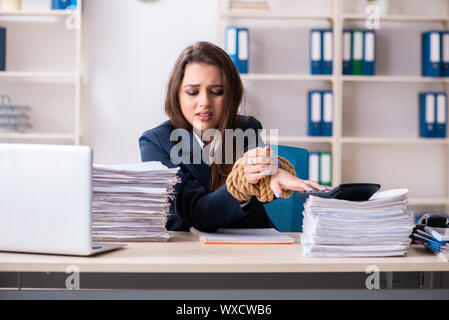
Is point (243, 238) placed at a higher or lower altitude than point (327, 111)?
lower

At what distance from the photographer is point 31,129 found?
362cm

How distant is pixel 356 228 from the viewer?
0.96 m

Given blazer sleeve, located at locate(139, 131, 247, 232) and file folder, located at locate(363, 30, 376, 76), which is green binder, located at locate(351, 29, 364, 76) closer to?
file folder, located at locate(363, 30, 376, 76)

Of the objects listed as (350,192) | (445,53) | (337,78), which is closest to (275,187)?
(350,192)

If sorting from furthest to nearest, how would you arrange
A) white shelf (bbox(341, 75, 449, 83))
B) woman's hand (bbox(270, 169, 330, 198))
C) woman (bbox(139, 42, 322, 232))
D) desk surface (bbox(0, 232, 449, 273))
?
white shelf (bbox(341, 75, 449, 83))
woman (bbox(139, 42, 322, 232))
woman's hand (bbox(270, 169, 330, 198))
desk surface (bbox(0, 232, 449, 273))

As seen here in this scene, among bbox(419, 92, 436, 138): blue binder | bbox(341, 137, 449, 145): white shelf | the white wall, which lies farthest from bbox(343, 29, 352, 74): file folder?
the white wall

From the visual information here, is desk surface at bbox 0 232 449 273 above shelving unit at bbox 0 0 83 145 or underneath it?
underneath

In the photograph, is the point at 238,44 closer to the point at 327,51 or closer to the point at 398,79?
the point at 327,51

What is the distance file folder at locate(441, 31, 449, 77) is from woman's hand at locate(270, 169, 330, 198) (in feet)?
9.75

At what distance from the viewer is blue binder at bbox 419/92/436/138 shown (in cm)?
353

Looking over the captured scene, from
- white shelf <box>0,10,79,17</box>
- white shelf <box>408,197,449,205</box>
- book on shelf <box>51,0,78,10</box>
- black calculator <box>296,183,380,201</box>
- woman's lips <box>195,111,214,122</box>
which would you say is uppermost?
book on shelf <box>51,0,78,10</box>

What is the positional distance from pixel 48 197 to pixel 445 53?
11.0ft
